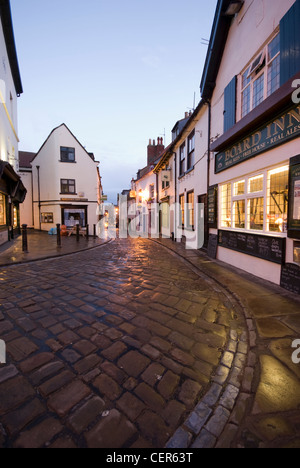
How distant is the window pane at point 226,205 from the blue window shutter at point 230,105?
206cm

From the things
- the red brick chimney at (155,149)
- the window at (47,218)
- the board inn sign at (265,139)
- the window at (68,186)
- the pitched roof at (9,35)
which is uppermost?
the pitched roof at (9,35)

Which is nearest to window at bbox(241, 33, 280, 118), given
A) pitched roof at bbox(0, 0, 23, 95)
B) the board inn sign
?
the board inn sign

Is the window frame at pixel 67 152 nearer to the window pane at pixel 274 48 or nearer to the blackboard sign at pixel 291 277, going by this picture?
the window pane at pixel 274 48

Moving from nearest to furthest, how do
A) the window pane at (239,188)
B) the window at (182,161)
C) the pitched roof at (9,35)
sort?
the window pane at (239,188), the pitched roof at (9,35), the window at (182,161)

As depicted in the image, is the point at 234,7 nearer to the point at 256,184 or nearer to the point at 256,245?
the point at 256,184

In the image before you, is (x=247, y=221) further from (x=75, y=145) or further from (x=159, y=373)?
(x=75, y=145)

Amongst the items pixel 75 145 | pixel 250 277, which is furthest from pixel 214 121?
pixel 75 145

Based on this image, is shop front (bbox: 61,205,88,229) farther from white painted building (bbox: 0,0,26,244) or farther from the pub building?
the pub building

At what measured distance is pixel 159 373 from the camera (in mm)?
2252

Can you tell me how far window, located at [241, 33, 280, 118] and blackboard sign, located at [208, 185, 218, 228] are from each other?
8.84 feet

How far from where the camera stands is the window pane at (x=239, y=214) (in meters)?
6.85

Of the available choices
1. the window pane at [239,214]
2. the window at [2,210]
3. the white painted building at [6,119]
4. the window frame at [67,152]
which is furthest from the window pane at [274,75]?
the window frame at [67,152]

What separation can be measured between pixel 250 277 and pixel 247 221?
1766 mm

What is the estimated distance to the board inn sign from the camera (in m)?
4.44
